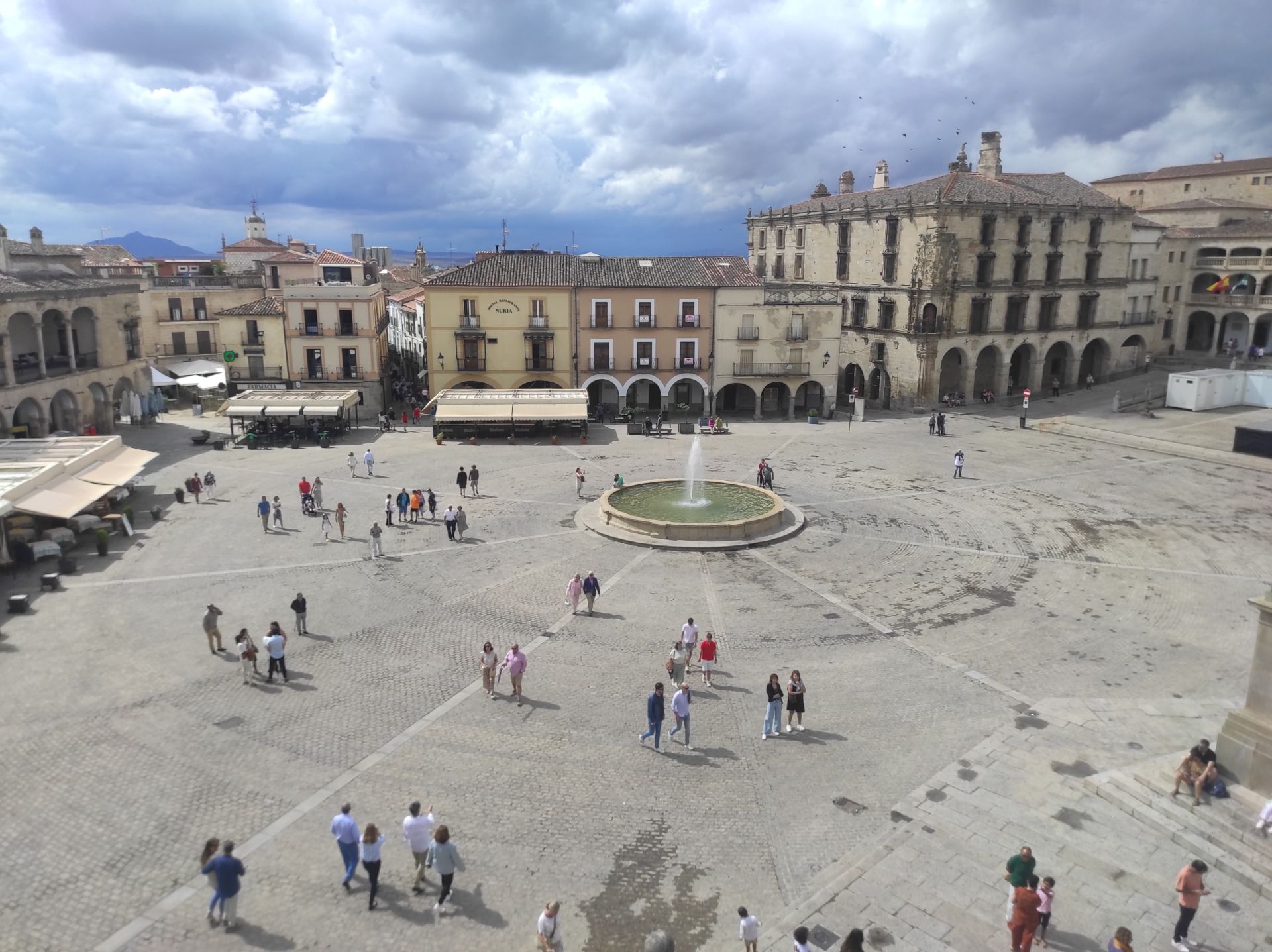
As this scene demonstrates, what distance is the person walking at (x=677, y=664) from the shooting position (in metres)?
16.8

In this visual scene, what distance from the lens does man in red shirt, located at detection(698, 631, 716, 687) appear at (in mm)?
17656

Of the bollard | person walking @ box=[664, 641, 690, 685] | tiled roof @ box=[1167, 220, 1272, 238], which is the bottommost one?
the bollard

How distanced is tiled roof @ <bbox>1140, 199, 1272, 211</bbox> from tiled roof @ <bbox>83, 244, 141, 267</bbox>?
268 feet

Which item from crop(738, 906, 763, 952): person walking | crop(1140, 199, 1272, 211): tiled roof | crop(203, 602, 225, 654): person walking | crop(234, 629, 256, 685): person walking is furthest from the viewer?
crop(1140, 199, 1272, 211): tiled roof

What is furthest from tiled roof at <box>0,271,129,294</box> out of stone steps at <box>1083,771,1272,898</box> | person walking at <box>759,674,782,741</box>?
stone steps at <box>1083,771,1272,898</box>

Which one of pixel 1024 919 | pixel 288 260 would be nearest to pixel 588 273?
pixel 288 260

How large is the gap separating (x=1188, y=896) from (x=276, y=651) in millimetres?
15923

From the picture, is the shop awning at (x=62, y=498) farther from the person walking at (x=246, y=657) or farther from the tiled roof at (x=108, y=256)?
the tiled roof at (x=108, y=256)

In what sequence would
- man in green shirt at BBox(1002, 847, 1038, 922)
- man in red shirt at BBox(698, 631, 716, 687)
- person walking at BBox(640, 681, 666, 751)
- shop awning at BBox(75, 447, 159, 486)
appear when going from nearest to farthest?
1. man in green shirt at BBox(1002, 847, 1038, 922)
2. person walking at BBox(640, 681, 666, 751)
3. man in red shirt at BBox(698, 631, 716, 687)
4. shop awning at BBox(75, 447, 159, 486)

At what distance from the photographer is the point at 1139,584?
23.8 meters

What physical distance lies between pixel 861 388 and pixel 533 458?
28.9m

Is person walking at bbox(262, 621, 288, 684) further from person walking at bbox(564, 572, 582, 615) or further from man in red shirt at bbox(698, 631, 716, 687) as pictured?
man in red shirt at bbox(698, 631, 716, 687)

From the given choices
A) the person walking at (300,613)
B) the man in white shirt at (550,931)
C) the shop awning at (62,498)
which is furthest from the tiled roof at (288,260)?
the man in white shirt at (550,931)

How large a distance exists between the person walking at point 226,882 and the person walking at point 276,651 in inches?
275
